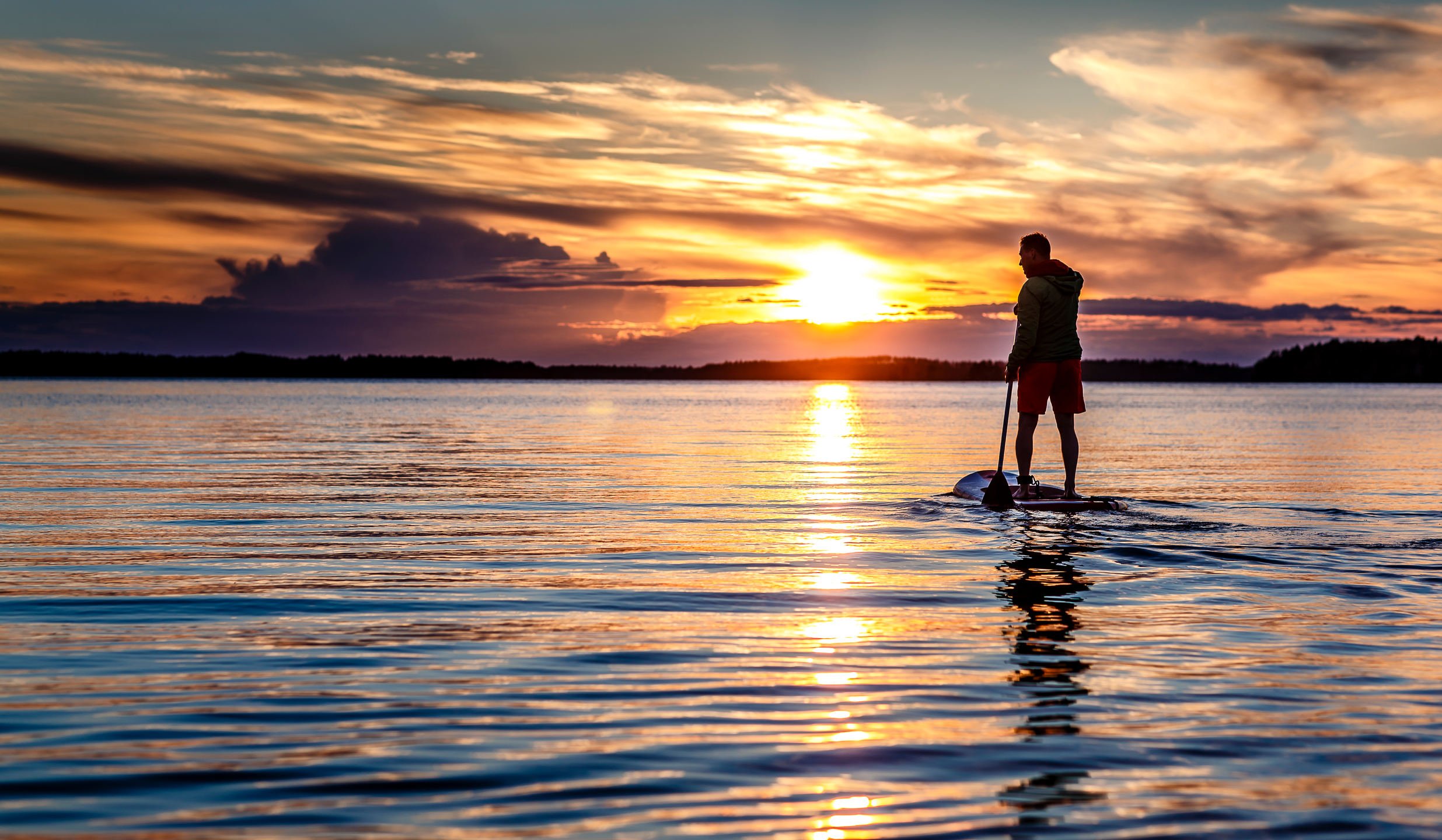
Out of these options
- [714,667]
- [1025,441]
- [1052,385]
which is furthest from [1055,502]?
[714,667]

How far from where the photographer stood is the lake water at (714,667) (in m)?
4.42

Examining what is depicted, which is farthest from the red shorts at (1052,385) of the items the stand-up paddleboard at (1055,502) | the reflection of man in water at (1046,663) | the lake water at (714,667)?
the reflection of man in water at (1046,663)

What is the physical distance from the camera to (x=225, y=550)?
11.4m

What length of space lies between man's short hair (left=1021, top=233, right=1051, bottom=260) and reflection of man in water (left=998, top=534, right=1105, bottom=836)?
4.83m

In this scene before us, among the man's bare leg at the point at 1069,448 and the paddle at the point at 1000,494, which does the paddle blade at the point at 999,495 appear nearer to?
the paddle at the point at 1000,494

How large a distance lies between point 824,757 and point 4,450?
28.3 meters

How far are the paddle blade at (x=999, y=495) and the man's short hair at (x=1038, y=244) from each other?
3.00 m

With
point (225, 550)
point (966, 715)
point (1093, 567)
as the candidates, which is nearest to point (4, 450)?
point (225, 550)

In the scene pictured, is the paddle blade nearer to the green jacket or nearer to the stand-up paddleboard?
the stand-up paddleboard

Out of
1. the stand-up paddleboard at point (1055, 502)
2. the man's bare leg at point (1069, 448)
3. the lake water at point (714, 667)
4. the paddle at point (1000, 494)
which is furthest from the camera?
the paddle at point (1000, 494)

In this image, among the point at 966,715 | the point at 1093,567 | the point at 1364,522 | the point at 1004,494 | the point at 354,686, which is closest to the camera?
the point at 966,715

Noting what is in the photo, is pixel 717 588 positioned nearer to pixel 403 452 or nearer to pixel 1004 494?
pixel 1004 494

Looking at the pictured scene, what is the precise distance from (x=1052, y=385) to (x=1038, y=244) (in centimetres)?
189

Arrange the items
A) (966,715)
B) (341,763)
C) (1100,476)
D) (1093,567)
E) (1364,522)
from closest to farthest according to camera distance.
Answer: (341,763) → (966,715) → (1093,567) → (1364,522) → (1100,476)
